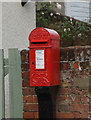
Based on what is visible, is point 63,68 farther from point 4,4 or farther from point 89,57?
point 4,4

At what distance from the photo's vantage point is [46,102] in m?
3.97

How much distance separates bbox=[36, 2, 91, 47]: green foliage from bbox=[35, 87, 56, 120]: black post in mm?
4183

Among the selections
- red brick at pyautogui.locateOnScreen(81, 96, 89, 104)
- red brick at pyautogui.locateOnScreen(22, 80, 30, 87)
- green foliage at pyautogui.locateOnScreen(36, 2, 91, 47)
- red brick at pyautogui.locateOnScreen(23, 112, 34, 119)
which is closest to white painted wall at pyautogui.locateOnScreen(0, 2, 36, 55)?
green foliage at pyautogui.locateOnScreen(36, 2, 91, 47)

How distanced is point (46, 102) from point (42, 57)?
533 millimetres

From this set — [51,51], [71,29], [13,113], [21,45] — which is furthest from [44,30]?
[71,29]

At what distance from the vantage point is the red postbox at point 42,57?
3.81 m

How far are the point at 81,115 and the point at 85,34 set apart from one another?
491cm

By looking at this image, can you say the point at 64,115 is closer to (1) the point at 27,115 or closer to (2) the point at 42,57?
(1) the point at 27,115

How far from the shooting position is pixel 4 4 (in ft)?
20.3

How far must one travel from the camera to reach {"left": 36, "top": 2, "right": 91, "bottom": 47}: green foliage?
27.5 ft


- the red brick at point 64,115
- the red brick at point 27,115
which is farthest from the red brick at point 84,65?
the red brick at point 27,115

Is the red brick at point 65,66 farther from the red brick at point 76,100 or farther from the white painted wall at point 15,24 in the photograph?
the white painted wall at point 15,24

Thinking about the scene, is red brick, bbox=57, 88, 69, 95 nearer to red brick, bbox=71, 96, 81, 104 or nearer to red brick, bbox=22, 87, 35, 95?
red brick, bbox=71, 96, 81, 104

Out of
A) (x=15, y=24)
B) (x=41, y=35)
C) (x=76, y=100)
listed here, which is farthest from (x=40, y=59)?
(x=15, y=24)
